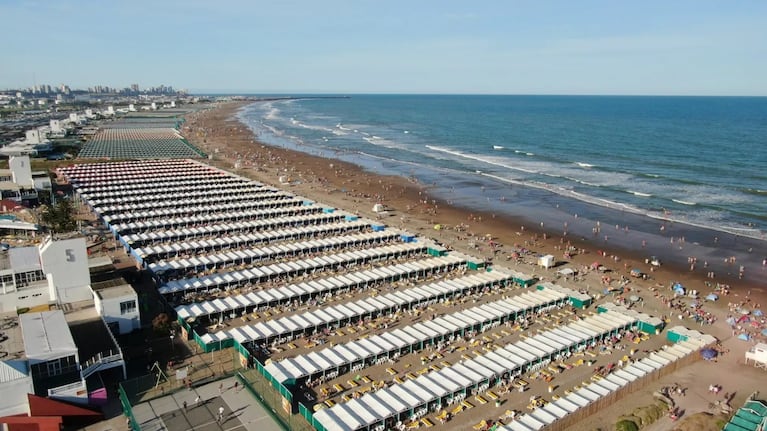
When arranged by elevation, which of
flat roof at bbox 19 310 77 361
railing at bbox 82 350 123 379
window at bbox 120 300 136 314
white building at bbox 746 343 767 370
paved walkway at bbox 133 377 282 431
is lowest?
white building at bbox 746 343 767 370

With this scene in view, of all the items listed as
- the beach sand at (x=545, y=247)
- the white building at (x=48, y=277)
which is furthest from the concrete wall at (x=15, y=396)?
the beach sand at (x=545, y=247)

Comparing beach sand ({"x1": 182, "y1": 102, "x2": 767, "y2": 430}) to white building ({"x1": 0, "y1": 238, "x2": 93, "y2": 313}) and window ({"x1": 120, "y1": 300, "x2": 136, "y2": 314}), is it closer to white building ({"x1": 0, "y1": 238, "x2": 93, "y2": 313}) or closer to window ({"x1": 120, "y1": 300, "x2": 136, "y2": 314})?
window ({"x1": 120, "y1": 300, "x2": 136, "y2": 314})

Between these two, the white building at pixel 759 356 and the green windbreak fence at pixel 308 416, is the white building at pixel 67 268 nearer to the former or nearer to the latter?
the green windbreak fence at pixel 308 416

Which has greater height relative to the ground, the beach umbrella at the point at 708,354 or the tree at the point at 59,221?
the tree at the point at 59,221

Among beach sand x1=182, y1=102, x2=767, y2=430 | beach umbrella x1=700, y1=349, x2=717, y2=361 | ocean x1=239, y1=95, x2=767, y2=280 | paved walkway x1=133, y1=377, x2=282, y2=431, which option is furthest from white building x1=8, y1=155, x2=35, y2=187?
beach umbrella x1=700, y1=349, x2=717, y2=361

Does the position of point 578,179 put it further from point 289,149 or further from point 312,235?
point 289,149

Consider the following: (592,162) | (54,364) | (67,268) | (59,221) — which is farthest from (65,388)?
(592,162)
